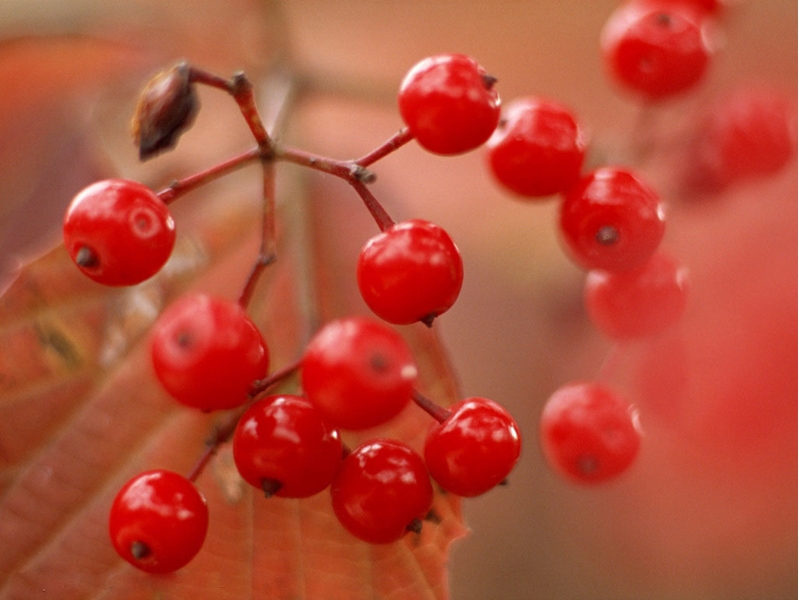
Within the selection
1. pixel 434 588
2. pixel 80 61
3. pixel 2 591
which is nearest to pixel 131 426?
pixel 2 591

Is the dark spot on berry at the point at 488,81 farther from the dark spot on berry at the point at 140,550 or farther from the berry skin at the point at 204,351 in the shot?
the dark spot on berry at the point at 140,550

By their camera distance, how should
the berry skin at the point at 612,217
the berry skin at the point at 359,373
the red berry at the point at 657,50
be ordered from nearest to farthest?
the berry skin at the point at 359,373 → the berry skin at the point at 612,217 → the red berry at the point at 657,50

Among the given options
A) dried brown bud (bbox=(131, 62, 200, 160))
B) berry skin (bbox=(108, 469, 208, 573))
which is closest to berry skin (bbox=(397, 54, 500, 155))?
dried brown bud (bbox=(131, 62, 200, 160))

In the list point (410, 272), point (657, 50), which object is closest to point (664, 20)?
point (657, 50)

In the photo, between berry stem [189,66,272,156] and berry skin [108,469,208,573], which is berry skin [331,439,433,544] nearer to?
berry skin [108,469,208,573]

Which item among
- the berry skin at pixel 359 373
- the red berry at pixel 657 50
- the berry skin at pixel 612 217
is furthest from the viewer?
the red berry at pixel 657 50

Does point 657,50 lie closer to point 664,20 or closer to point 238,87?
point 664,20

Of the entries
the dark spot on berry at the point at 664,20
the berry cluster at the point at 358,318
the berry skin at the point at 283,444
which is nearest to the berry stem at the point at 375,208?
the berry cluster at the point at 358,318

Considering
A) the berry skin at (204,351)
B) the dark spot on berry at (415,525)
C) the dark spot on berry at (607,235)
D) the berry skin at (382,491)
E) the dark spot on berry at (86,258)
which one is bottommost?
the dark spot on berry at (415,525)
